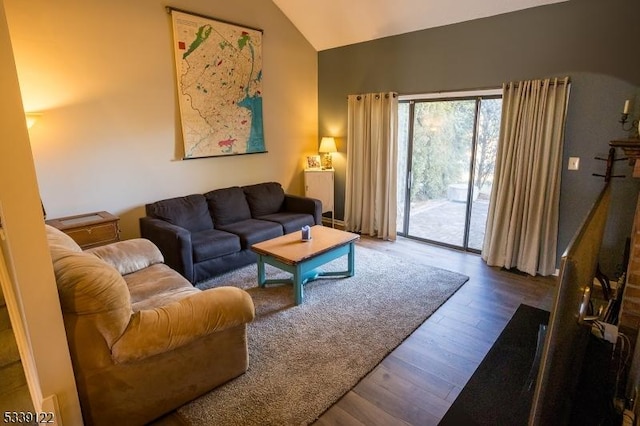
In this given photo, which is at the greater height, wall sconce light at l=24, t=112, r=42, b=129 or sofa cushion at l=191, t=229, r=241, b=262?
wall sconce light at l=24, t=112, r=42, b=129

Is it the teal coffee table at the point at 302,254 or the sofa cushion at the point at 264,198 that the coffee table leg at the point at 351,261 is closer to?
the teal coffee table at the point at 302,254

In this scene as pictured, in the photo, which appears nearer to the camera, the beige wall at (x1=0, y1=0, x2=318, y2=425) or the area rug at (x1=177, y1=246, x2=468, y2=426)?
the area rug at (x1=177, y1=246, x2=468, y2=426)

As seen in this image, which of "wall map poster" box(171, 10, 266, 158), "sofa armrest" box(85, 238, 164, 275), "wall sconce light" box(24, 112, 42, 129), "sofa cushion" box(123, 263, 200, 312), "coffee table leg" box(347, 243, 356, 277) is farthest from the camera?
"wall map poster" box(171, 10, 266, 158)

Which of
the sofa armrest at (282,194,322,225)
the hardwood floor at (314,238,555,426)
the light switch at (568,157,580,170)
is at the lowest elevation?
the hardwood floor at (314,238,555,426)

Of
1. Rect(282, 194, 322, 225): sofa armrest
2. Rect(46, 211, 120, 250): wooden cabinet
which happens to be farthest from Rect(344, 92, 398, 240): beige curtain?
Rect(46, 211, 120, 250): wooden cabinet

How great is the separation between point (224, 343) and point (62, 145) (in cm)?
257

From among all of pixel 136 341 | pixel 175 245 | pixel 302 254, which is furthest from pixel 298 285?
pixel 136 341

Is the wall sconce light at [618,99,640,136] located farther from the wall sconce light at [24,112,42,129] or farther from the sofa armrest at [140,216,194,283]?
the wall sconce light at [24,112,42,129]

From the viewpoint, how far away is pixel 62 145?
3.31 m

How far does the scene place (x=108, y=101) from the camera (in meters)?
3.54

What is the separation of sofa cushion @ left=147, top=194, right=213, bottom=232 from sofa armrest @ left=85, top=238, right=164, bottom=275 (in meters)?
0.79

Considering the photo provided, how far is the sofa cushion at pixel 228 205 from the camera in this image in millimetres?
4285

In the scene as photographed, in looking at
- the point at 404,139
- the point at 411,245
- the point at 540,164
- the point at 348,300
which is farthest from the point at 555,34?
the point at 348,300

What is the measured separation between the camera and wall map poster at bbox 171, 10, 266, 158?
3.98 metres
